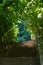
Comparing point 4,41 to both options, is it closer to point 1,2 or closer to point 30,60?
point 30,60

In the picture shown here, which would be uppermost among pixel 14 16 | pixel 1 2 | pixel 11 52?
pixel 1 2

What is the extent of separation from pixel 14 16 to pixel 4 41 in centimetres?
404

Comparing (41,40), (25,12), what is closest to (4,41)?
(41,40)

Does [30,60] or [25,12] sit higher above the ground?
[25,12]

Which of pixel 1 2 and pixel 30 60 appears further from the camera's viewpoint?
pixel 30 60

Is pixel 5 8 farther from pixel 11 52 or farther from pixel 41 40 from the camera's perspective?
pixel 11 52

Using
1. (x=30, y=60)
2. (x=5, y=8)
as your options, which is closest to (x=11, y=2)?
(x=5, y=8)

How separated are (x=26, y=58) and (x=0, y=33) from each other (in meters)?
1.80

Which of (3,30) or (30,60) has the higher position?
(3,30)

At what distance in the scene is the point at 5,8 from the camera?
508 cm

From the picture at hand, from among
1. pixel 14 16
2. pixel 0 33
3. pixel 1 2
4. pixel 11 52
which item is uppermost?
pixel 1 2

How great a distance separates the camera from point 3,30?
29.1 ft

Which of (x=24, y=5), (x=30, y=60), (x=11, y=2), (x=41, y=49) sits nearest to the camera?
(x=11, y=2)

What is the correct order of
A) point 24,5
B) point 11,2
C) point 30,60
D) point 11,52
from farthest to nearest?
point 11,52 → point 30,60 → point 24,5 → point 11,2
